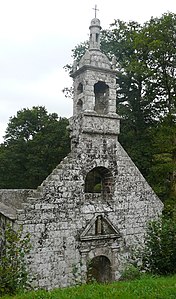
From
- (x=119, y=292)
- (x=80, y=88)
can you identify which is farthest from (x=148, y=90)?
(x=119, y=292)

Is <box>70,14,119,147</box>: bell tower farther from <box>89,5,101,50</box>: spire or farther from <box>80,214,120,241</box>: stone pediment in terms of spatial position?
<box>80,214,120,241</box>: stone pediment

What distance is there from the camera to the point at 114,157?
1189 centimetres

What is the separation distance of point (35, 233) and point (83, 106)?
14.5 ft

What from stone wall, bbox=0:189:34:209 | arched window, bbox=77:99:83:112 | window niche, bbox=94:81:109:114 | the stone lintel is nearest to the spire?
window niche, bbox=94:81:109:114

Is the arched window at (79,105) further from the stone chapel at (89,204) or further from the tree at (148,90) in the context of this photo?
the tree at (148,90)

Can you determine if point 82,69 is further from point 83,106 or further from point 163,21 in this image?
point 163,21

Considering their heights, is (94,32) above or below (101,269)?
above

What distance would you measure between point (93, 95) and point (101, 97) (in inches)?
44.1

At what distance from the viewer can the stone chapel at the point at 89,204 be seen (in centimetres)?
1019

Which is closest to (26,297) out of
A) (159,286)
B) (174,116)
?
(159,286)

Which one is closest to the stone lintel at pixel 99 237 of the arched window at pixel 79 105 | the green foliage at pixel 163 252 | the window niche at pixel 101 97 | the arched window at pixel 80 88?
the green foliage at pixel 163 252

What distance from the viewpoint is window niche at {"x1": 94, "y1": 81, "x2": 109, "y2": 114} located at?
12148 millimetres

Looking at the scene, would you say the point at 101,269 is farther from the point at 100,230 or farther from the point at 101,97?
the point at 101,97

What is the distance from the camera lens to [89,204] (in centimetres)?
1124
